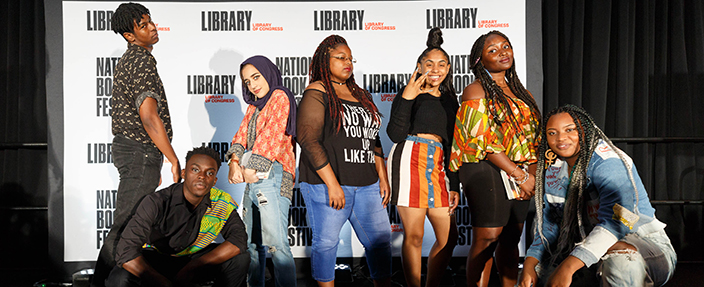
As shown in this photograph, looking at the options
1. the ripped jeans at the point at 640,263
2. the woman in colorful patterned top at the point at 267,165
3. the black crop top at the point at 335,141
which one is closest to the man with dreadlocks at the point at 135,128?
the woman in colorful patterned top at the point at 267,165

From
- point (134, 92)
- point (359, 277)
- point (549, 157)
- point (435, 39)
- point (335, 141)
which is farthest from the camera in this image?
point (359, 277)

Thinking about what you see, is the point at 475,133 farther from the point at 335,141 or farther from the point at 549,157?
the point at 335,141

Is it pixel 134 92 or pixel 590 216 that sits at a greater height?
pixel 134 92

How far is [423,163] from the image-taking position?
233 centimetres

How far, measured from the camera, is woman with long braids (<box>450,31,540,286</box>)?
2.19 m

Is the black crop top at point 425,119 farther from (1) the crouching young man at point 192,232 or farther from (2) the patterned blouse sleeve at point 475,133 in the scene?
(1) the crouching young man at point 192,232

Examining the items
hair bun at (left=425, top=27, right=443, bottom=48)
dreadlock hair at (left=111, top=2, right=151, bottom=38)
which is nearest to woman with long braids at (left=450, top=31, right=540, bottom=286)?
hair bun at (left=425, top=27, right=443, bottom=48)

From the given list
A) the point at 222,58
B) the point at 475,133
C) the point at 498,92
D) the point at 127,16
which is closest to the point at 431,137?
the point at 475,133

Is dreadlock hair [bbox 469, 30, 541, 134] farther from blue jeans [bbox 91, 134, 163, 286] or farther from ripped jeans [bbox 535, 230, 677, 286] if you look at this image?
blue jeans [bbox 91, 134, 163, 286]

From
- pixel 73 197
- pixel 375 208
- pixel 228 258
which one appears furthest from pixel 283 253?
pixel 73 197

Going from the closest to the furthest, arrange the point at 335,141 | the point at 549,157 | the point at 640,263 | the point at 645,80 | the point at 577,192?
the point at 640,263, the point at 577,192, the point at 549,157, the point at 335,141, the point at 645,80

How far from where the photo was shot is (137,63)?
2418 mm

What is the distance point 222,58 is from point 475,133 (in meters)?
2.14

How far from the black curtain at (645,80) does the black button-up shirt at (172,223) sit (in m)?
2.75
